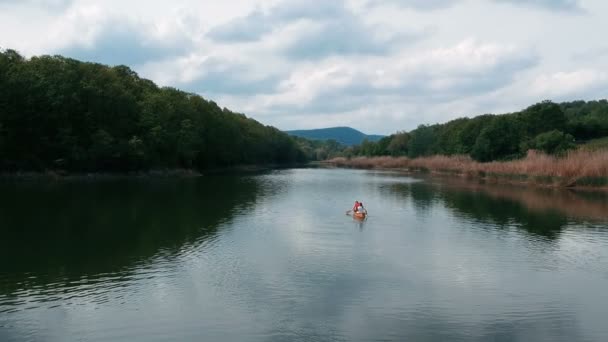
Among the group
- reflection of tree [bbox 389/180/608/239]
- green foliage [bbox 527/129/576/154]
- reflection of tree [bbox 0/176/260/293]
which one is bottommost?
reflection of tree [bbox 389/180/608/239]

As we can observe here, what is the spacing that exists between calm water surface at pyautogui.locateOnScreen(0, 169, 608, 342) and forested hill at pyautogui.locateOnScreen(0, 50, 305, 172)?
2479cm

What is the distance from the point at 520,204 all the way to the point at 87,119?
4876 cm

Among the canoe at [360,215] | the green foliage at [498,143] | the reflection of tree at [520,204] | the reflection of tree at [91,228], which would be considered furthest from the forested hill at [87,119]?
the green foliage at [498,143]

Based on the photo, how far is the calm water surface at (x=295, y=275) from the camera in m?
11.8

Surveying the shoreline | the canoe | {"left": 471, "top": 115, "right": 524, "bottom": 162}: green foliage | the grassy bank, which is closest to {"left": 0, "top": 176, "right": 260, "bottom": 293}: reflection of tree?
the canoe

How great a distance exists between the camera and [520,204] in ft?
124

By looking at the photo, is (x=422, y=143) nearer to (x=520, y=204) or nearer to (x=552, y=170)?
(x=552, y=170)

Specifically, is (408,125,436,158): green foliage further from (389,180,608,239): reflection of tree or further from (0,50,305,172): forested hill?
(389,180,608,239): reflection of tree

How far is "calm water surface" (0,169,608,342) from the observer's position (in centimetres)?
1184

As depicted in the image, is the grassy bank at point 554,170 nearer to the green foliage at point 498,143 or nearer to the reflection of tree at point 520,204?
the reflection of tree at point 520,204

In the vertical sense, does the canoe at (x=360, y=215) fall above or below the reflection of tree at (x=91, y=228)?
below

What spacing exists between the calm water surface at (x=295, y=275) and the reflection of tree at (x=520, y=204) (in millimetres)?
407

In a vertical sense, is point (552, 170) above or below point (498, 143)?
below

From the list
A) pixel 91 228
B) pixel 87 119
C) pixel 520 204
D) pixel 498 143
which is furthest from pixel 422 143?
pixel 91 228
